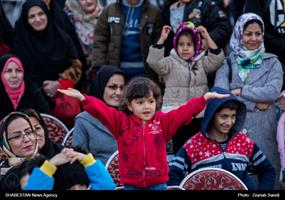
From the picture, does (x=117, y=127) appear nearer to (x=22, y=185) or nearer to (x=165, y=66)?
(x=22, y=185)

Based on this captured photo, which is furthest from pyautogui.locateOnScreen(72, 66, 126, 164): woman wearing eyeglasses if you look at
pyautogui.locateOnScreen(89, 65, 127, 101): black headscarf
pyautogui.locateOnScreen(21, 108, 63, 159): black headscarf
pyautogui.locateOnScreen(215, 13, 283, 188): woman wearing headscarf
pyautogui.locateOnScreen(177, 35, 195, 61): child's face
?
pyautogui.locateOnScreen(215, 13, 283, 188): woman wearing headscarf

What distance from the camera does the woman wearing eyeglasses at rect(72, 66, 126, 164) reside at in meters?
8.01

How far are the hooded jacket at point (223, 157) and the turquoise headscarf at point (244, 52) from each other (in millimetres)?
864

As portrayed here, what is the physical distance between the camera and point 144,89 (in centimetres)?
682

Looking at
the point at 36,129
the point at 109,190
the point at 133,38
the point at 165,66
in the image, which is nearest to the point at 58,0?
the point at 133,38

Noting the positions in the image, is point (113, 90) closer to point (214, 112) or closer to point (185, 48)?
point (185, 48)

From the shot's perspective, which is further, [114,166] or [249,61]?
[249,61]

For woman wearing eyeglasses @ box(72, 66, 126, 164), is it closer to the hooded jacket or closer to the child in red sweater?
the hooded jacket

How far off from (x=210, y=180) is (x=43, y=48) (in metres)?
3.21

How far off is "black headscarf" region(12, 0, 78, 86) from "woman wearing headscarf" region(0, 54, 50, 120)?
14.5 inches

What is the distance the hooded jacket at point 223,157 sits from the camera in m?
7.38

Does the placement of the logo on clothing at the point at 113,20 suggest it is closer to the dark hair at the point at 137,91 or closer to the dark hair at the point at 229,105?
the dark hair at the point at 229,105

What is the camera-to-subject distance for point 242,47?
8508mm

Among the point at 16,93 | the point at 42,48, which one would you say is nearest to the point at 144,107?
the point at 16,93
